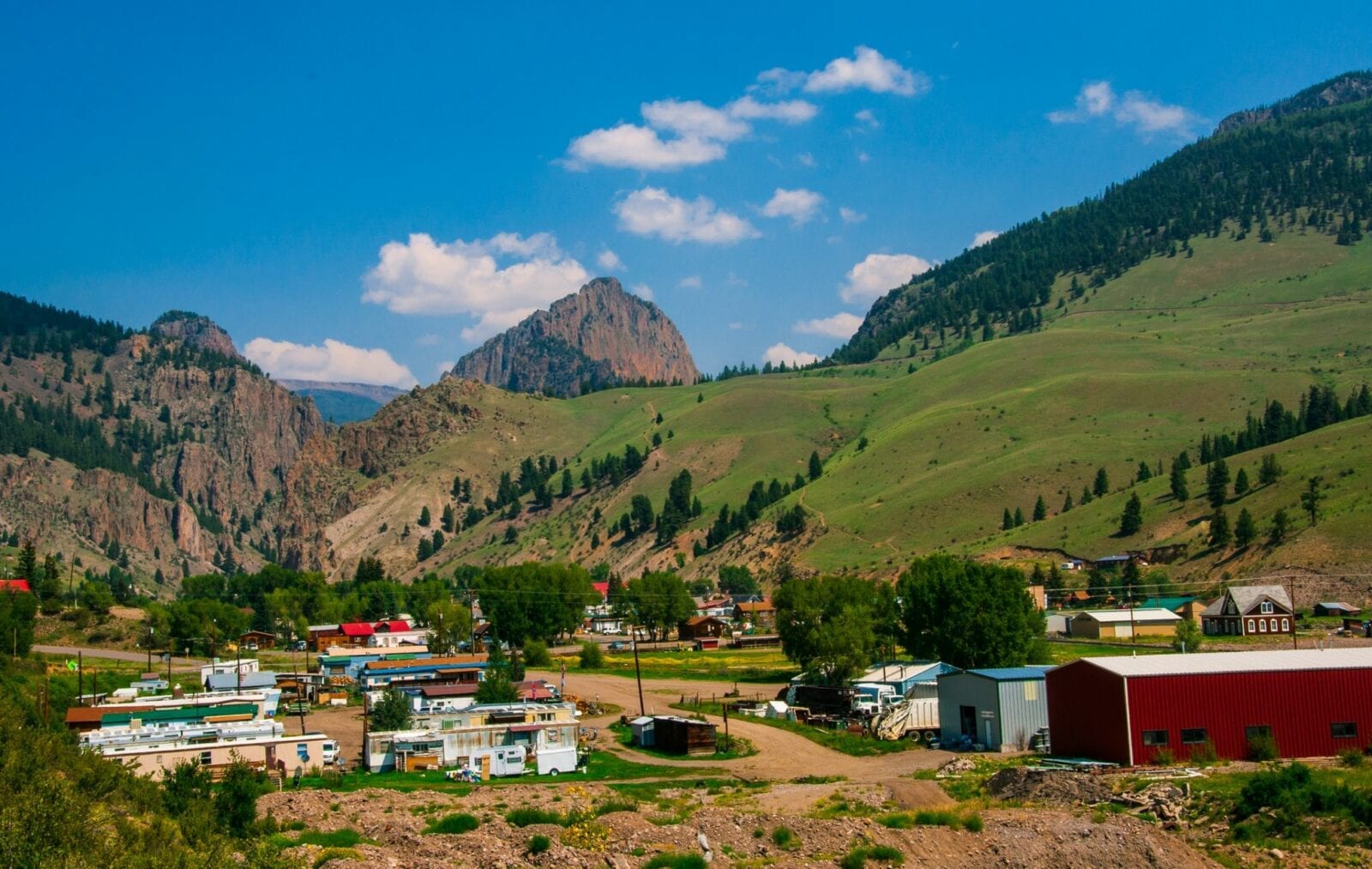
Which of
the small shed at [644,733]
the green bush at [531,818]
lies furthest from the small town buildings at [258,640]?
the green bush at [531,818]

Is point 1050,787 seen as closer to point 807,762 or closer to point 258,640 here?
point 807,762

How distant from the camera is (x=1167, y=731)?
133 ft

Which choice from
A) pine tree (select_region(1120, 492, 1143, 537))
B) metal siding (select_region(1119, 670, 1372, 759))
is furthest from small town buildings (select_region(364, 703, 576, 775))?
pine tree (select_region(1120, 492, 1143, 537))

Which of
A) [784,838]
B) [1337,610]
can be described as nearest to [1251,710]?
[784,838]

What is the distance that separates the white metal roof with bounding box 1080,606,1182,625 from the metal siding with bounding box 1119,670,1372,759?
50.7 metres

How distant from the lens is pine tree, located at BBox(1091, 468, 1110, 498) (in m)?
146

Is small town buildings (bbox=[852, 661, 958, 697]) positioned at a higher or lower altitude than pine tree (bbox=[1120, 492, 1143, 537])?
lower

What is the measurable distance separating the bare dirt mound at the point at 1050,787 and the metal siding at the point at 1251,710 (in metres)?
4.42

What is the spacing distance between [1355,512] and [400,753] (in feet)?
257

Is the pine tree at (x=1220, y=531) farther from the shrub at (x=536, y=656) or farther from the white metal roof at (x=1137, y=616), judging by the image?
the shrub at (x=536, y=656)

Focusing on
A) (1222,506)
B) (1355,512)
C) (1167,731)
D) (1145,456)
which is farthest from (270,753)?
(1145,456)

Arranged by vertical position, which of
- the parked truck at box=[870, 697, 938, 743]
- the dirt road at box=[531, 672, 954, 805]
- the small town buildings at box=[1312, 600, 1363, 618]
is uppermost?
the small town buildings at box=[1312, 600, 1363, 618]

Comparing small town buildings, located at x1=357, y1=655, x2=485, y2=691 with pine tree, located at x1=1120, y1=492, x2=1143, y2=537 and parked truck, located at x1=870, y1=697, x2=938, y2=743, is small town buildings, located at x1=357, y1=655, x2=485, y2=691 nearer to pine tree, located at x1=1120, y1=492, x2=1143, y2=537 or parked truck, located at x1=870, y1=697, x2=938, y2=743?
parked truck, located at x1=870, y1=697, x2=938, y2=743

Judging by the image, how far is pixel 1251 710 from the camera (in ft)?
134
